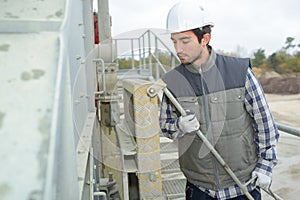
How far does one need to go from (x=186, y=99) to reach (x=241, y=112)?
0.34 meters

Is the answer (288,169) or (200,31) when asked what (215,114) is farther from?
(288,169)

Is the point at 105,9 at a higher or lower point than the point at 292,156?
higher

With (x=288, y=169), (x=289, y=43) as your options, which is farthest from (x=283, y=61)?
(x=288, y=169)

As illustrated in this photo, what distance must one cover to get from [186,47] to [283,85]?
19.2m

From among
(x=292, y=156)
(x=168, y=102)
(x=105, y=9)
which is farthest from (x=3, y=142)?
(x=292, y=156)

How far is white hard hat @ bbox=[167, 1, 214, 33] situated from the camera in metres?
2.13

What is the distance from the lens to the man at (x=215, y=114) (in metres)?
1.99

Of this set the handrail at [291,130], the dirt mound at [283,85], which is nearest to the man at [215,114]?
the handrail at [291,130]

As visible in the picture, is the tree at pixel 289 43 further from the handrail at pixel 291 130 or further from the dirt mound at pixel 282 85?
the handrail at pixel 291 130

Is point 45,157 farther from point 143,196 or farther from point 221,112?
point 143,196

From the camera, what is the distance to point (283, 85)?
64.7ft

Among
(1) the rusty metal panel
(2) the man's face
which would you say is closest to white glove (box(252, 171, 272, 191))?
(2) the man's face

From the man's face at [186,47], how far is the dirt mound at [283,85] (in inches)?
740

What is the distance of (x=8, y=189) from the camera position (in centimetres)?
55
